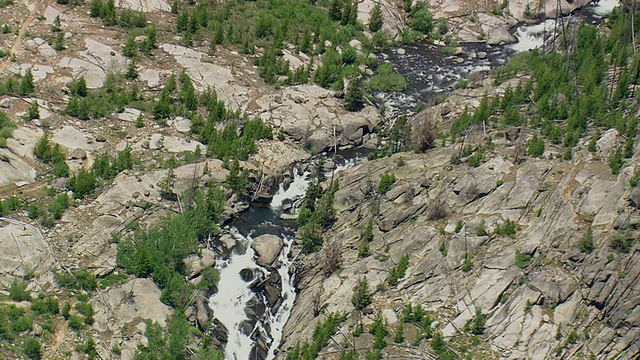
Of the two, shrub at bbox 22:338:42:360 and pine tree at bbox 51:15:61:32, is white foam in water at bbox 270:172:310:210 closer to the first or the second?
shrub at bbox 22:338:42:360

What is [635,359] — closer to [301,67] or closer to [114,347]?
[114,347]

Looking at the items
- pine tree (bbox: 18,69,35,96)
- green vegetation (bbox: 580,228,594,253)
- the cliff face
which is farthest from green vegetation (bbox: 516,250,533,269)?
pine tree (bbox: 18,69,35,96)

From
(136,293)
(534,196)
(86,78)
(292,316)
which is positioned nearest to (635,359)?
(534,196)

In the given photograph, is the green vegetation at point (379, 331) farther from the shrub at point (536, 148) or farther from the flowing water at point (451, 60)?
the flowing water at point (451, 60)

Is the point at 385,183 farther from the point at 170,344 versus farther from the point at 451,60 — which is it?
the point at 451,60

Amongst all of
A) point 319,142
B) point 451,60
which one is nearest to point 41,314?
point 319,142

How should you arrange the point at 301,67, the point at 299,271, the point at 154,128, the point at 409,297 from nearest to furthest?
the point at 409,297
the point at 299,271
the point at 154,128
the point at 301,67
